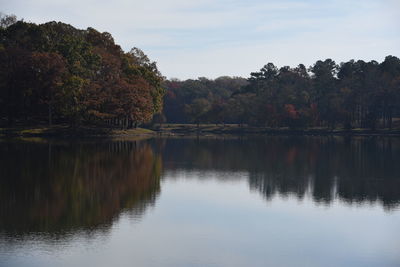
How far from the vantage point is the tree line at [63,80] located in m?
83.1

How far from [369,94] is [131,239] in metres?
103

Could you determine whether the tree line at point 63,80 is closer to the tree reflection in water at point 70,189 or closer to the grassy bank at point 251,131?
the grassy bank at point 251,131

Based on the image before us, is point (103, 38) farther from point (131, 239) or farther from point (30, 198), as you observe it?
→ point (131, 239)

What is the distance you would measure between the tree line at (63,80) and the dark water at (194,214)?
35659 mm

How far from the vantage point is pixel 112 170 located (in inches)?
1700

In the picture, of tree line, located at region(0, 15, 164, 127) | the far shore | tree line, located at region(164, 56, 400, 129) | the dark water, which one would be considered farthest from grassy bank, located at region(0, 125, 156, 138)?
tree line, located at region(164, 56, 400, 129)

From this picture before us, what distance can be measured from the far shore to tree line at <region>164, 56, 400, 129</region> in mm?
1920

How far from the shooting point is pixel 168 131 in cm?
12500

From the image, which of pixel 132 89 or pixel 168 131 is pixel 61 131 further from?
pixel 168 131

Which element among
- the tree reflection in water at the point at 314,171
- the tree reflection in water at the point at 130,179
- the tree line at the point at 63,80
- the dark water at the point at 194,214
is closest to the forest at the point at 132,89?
the tree line at the point at 63,80

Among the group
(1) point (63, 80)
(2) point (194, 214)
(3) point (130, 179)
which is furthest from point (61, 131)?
(2) point (194, 214)

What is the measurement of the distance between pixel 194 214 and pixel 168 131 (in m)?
98.2

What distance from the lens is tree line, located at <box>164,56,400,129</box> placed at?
118 m

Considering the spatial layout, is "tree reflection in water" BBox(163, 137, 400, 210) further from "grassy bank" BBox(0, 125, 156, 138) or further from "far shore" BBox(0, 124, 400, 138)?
"far shore" BBox(0, 124, 400, 138)
